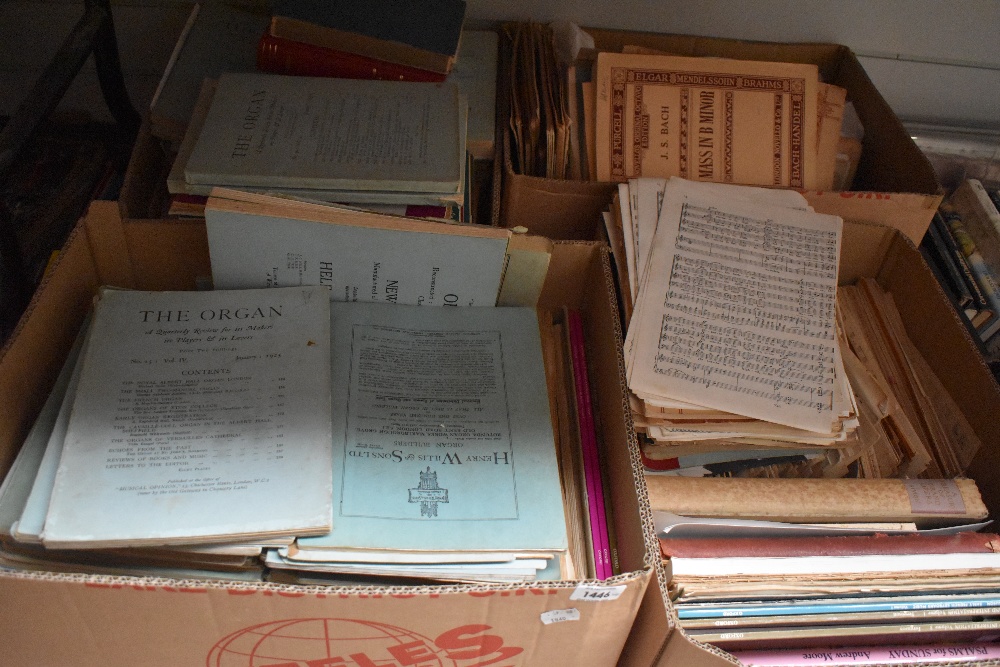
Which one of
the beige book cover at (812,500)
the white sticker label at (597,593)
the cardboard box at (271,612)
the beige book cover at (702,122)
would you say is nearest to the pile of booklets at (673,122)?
the beige book cover at (702,122)

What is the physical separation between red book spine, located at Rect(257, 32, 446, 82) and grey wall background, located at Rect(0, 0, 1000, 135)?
242mm

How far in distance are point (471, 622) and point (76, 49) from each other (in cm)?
97

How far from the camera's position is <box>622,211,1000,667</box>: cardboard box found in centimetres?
72

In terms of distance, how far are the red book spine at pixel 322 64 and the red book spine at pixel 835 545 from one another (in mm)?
780

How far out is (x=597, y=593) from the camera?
2.27ft

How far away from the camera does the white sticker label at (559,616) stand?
2.35 ft

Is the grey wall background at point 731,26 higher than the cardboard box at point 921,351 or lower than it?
higher

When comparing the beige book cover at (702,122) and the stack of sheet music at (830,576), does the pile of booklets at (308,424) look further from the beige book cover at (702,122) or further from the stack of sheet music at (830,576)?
the beige book cover at (702,122)

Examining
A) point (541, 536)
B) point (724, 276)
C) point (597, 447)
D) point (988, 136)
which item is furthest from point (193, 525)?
point (988, 136)

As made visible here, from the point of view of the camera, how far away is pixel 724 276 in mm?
990

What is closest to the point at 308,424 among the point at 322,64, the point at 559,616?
the point at 559,616

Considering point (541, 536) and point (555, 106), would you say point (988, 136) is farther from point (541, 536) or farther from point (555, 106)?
point (541, 536)

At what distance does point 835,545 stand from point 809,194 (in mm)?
528

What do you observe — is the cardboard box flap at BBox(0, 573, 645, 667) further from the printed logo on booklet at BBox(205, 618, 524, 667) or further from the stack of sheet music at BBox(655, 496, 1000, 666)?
the stack of sheet music at BBox(655, 496, 1000, 666)
